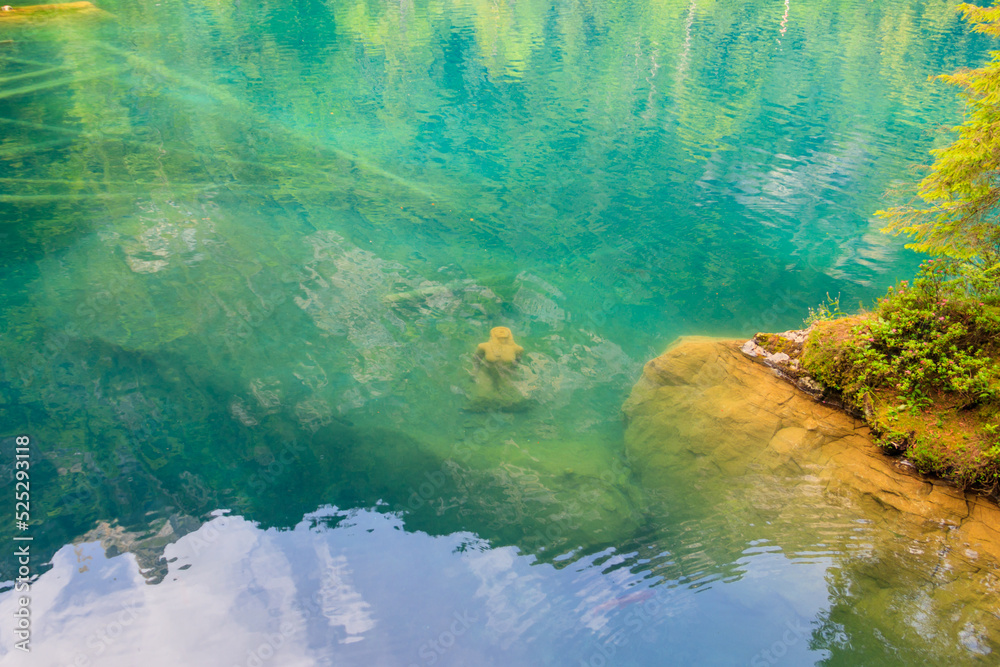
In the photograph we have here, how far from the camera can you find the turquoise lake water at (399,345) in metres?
6.30

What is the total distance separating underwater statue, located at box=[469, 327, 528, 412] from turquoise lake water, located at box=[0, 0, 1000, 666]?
0.15m

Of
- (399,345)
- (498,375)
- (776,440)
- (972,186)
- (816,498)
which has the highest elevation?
(972,186)

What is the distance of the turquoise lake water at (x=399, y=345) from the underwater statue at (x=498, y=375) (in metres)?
0.15

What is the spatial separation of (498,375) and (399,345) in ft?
6.56

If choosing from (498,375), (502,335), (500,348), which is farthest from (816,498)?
(502,335)

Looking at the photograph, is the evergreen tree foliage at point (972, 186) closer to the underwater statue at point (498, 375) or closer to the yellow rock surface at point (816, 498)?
the yellow rock surface at point (816, 498)

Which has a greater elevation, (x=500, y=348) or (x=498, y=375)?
(x=500, y=348)

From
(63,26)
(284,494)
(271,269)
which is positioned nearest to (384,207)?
(271,269)

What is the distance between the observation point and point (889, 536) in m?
6.50

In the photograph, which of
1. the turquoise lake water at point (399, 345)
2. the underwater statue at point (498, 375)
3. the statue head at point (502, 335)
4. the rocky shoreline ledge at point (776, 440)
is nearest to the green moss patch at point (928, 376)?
the rocky shoreline ledge at point (776, 440)

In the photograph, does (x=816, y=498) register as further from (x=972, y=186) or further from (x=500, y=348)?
(x=500, y=348)

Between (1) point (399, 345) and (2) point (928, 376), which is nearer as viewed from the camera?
(2) point (928, 376)

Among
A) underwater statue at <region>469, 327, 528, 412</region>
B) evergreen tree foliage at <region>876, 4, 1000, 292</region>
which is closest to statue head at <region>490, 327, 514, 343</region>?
underwater statue at <region>469, 327, 528, 412</region>

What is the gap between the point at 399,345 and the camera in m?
10.1
